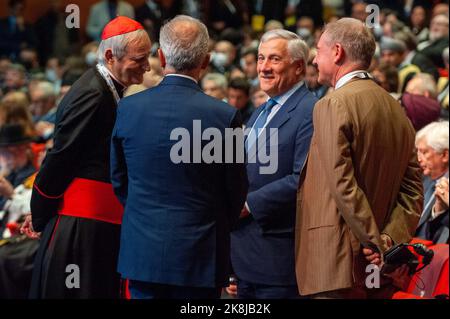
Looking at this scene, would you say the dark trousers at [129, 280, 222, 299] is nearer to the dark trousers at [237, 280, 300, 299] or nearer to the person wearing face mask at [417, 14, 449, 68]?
the dark trousers at [237, 280, 300, 299]

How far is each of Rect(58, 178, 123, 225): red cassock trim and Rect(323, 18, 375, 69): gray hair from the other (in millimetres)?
1189

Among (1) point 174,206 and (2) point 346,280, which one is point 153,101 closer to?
(1) point 174,206

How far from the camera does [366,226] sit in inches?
145

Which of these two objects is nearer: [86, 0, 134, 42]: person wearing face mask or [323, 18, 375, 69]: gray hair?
[323, 18, 375, 69]: gray hair

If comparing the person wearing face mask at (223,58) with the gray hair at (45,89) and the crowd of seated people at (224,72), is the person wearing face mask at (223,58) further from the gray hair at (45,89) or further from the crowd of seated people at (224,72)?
the gray hair at (45,89)

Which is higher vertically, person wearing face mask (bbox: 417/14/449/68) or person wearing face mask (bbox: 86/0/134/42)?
person wearing face mask (bbox: 86/0/134/42)

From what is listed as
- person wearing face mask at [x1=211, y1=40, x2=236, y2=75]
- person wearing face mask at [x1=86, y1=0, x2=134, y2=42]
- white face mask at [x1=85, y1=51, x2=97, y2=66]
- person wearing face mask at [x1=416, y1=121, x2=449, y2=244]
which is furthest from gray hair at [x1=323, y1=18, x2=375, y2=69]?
person wearing face mask at [x1=86, y1=0, x2=134, y2=42]

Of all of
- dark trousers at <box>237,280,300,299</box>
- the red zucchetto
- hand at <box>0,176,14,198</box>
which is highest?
the red zucchetto

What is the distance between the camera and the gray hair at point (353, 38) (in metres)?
3.87

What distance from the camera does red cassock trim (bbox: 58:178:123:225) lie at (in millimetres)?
4227

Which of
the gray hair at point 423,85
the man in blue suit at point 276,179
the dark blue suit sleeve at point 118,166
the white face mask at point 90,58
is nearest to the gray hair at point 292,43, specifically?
the man in blue suit at point 276,179
